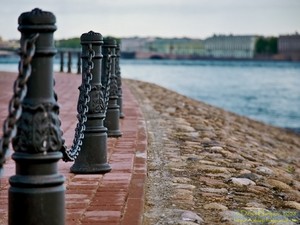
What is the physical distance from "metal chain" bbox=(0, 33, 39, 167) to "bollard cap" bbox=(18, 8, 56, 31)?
0.11m

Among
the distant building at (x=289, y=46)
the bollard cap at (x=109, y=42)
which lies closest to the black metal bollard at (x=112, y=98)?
the bollard cap at (x=109, y=42)

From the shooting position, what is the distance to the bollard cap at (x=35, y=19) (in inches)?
117

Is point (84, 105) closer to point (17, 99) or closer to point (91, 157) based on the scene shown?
point (91, 157)

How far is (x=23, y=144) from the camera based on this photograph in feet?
9.94

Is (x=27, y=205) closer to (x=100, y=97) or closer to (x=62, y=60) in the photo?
(x=100, y=97)

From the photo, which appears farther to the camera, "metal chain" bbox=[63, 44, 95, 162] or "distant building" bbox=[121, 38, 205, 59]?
"distant building" bbox=[121, 38, 205, 59]

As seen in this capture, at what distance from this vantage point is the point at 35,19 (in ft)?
9.75

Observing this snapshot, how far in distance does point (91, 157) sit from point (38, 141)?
2.07m

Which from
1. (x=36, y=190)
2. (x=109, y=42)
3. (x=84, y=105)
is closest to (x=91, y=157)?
(x=84, y=105)

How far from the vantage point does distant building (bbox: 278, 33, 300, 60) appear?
14362 cm

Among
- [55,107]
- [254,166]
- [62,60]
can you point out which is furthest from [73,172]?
[62,60]

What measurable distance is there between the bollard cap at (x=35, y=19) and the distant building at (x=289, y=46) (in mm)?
140858

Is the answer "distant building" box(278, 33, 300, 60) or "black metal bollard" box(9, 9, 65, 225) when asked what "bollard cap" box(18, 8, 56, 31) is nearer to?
"black metal bollard" box(9, 9, 65, 225)

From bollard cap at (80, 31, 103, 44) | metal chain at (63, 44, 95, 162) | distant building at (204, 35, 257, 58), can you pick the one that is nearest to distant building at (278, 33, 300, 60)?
distant building at (204, 35, 257, 58)
